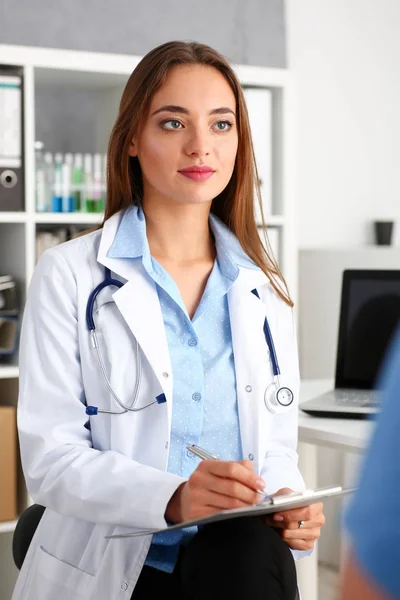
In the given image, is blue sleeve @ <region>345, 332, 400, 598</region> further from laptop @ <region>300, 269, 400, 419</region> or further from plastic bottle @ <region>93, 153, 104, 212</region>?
plastic bottle @ <region>93, 153, 104, 212</region>

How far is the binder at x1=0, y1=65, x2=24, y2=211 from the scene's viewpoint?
2.66 m

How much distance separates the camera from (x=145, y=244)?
166cm

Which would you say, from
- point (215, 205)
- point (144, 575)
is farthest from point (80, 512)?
point (215, 205)

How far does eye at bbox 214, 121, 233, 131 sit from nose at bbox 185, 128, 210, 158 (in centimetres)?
5

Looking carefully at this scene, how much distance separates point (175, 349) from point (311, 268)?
1872 millimetres

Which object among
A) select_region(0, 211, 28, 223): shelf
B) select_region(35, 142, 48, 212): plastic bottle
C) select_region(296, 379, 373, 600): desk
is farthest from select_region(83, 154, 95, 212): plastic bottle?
select_region(296, 379, 373, 600): desk

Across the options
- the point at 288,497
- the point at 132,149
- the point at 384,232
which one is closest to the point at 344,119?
the point at 384,232

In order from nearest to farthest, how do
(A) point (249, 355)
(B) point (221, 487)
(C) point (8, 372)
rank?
(B) point (221, 487), (A) point (249, 355), (C) point (8, 372)

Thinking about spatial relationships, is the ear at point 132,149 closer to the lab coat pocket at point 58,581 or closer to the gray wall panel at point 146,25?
the lab coat pocket at point 58,581

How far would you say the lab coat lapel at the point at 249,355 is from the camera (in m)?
1.62

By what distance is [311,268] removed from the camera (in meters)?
3.42

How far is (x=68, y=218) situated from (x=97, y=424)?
4.29 feet

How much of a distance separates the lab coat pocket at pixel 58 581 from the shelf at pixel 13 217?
1.32m

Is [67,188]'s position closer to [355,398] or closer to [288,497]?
[355,398]
